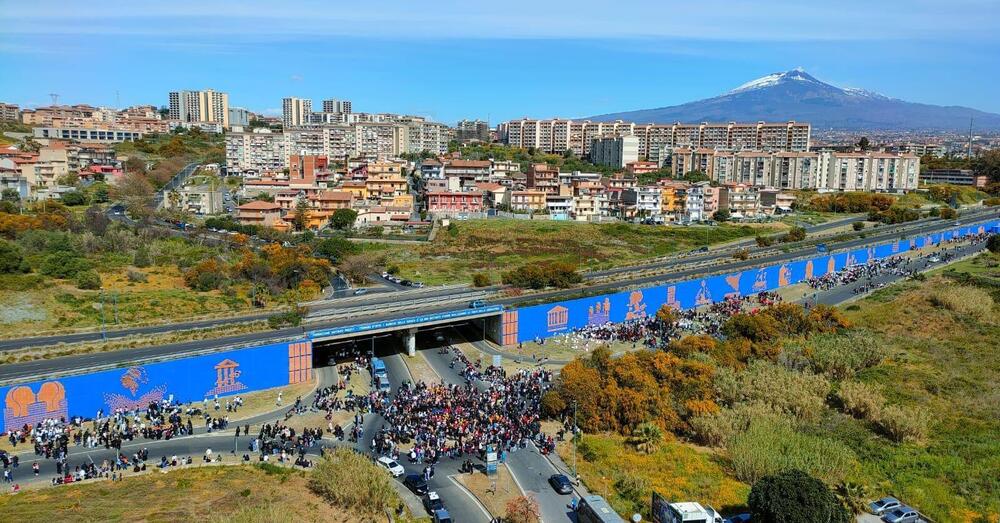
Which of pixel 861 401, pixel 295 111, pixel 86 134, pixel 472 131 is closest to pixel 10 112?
pixel 86 134

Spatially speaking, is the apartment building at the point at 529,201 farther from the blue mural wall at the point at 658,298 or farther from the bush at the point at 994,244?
the bush at the point at 994,244

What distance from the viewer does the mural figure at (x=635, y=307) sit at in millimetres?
38219

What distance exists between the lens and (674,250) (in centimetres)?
5775

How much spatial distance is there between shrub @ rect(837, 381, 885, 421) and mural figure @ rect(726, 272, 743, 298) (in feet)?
56.2

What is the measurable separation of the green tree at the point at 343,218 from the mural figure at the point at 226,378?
34.9m

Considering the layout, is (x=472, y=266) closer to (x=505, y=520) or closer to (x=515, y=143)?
(x=505, y=520)

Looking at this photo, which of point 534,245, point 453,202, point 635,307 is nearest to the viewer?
point 635,307

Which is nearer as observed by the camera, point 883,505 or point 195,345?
point 883,505

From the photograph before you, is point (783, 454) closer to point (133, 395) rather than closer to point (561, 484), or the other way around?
point (561, 484)

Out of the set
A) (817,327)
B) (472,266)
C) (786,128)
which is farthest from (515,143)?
(817,327)

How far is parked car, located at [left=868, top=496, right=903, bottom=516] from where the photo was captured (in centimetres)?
1875

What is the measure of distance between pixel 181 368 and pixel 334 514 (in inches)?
407

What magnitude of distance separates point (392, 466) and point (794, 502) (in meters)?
10.5

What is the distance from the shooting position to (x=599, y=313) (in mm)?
37188
